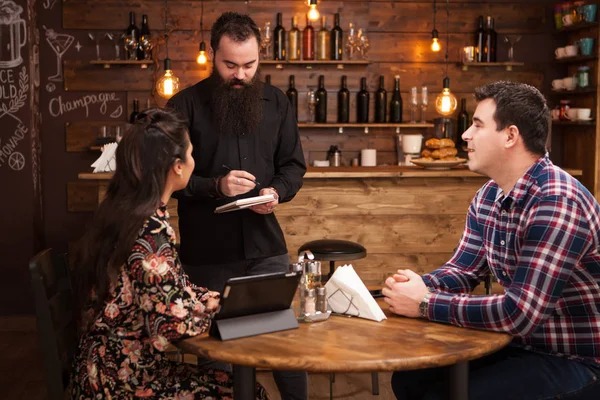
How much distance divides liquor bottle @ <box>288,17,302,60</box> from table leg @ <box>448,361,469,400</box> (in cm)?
434

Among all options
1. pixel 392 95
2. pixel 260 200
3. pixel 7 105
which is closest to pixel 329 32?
pixel 392 95

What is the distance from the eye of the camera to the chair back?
7.09ft

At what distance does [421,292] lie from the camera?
2.18m

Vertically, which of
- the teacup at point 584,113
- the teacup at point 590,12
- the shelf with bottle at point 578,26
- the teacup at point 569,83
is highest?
the teacup at point 590,12

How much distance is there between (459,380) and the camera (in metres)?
1.98

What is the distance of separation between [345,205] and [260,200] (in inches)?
83.6

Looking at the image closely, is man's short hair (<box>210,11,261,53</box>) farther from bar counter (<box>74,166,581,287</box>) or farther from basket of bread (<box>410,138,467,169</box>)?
basket of bread (<box>410,138,467,169</box>)

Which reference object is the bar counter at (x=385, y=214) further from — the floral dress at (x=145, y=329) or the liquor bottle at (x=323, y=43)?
the floral dress at (x=145, y=329)

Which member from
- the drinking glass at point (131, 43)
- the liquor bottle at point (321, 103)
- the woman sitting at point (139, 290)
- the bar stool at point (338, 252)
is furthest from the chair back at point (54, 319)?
the liquor bottle at point (321, 103)

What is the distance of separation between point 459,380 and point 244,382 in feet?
1.85

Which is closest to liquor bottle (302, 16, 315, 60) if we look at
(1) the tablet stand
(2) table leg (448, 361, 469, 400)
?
(1) the tablet stand

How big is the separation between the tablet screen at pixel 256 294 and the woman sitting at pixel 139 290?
94 millimetres

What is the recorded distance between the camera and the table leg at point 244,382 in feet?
6.42

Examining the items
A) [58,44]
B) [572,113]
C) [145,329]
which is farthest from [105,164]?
[572,113]
